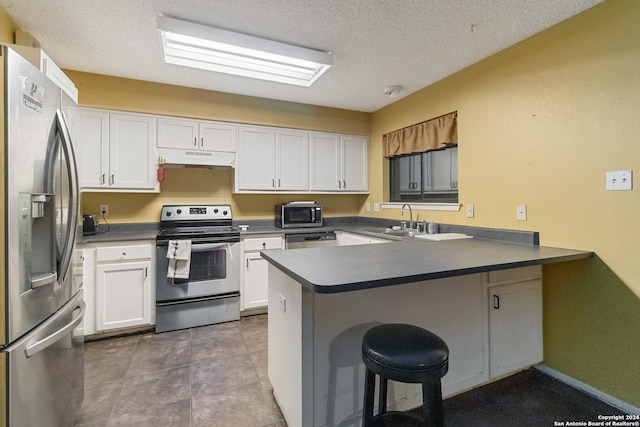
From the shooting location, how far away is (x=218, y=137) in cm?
333

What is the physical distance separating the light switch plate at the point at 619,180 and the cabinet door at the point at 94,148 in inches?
155

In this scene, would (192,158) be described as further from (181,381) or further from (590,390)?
(590,390)

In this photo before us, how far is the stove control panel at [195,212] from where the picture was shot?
324 centimetres

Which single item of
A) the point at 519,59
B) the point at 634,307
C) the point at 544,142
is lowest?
the point at 634,307

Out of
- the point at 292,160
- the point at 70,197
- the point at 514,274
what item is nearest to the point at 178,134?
the point at 292,160

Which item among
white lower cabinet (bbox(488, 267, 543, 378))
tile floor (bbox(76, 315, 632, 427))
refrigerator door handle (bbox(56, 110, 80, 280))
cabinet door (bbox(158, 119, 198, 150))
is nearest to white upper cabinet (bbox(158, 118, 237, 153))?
cabinet door (bbox(158, 119, 198, 150))

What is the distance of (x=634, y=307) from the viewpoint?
1.70 m

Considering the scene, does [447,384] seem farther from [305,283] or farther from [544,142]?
[544,142]

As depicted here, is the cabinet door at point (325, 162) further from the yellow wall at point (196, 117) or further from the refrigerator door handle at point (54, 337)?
the refrigerator door handle at point (54, 337)

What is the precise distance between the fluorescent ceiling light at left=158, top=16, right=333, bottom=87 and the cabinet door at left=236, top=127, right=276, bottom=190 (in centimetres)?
83

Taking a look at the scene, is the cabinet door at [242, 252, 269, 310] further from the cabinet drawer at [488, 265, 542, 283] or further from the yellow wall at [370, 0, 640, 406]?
the yellow wall at [370, 0, 640, 406]

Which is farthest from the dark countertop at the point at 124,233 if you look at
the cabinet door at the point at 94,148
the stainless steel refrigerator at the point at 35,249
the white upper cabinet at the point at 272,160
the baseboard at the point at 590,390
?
the baseboard at the point at 590,390

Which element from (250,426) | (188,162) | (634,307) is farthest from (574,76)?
(188,162)

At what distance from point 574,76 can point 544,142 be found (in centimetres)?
42
